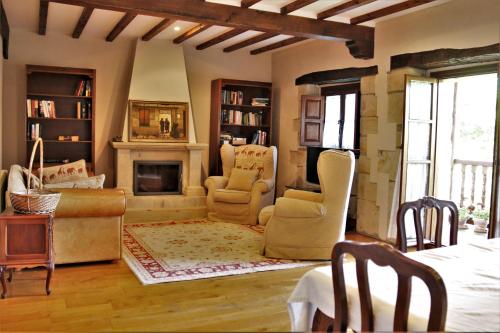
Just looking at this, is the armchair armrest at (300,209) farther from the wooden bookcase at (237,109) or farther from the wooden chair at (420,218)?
the wooden bookcase at (237,109)

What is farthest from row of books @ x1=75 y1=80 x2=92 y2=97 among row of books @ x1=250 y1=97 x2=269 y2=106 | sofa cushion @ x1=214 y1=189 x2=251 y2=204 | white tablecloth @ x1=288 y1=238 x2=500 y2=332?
white tablecloth @ x1=288 y1=238 x2=500 y2=332

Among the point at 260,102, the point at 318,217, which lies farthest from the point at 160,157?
the point at 318,217

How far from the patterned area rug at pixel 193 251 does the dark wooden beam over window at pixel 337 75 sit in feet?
7.76

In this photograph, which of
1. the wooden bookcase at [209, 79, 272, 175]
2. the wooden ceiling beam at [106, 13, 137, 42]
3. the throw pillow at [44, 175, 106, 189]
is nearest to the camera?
the throw pillow at [44, 175, 106, 189]

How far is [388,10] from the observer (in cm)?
519

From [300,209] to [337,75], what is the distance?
2.71m

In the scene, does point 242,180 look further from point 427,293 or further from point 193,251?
point 427,293

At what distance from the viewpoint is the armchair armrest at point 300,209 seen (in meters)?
4.64

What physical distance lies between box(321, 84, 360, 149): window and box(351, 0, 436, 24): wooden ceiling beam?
51.5 inches

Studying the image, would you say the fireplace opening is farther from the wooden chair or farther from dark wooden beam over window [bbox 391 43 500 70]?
the wooden chair

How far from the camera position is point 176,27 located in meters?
6.62

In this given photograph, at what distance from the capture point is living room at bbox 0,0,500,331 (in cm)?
396

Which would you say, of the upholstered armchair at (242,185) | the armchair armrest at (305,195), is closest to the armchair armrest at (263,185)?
the upholstered armchair at (242,185)

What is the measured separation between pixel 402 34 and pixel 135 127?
4.07 m
